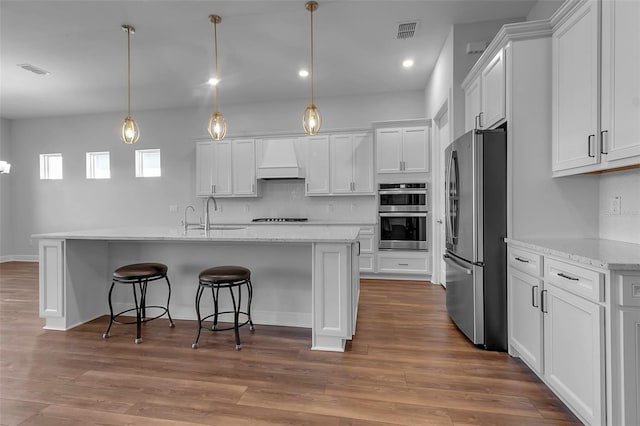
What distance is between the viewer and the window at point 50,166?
6.92 metres

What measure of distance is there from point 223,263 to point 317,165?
277cm

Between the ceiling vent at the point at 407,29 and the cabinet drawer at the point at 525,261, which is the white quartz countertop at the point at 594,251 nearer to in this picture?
the cabinet drawer at the point at 525,261

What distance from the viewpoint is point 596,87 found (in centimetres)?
190

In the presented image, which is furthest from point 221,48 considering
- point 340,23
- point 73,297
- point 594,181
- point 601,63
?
point 594,181

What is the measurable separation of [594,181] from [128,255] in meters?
4.15

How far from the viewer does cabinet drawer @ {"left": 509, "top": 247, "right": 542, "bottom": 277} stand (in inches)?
79.4

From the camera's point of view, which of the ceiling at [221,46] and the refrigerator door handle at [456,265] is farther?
the ceiling at [221,46]

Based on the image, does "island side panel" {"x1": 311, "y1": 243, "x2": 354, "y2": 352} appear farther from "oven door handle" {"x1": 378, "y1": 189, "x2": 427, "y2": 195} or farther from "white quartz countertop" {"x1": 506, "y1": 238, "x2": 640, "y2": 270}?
"oven door handle" {"x1": 378, "y1": 189, "x2": 427, "y2": 195}

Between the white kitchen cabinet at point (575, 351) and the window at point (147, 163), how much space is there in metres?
6.72

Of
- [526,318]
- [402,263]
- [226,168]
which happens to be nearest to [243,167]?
[226,168]

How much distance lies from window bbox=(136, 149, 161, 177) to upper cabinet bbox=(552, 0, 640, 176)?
21.5 feet

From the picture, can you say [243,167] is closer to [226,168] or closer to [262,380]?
[226,168]

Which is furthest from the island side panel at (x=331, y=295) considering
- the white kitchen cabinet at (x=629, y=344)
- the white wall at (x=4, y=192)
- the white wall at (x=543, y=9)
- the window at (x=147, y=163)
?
the white wall at (x=4, y=192)

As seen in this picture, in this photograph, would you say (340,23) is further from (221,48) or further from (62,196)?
(62,196)
